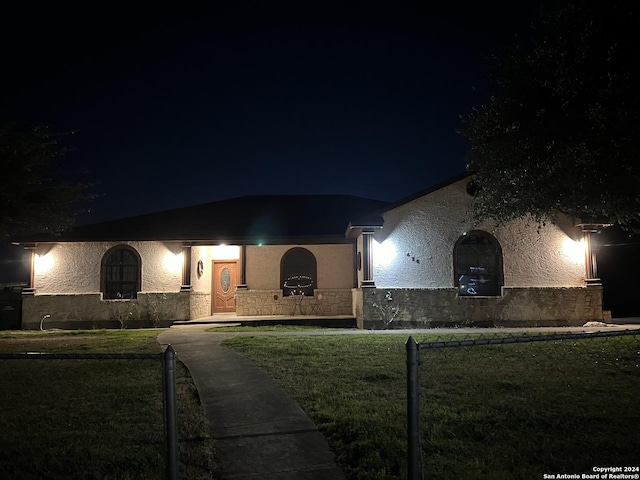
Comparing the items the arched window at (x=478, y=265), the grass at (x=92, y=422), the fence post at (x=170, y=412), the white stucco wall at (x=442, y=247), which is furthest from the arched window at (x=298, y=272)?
the fence post at (x=170, y=412)

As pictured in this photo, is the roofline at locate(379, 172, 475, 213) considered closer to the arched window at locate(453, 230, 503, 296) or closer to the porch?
the arched window at locate(453, 230, 503, 296)

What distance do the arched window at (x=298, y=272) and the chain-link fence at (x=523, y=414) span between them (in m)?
10.2

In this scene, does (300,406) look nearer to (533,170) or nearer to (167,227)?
(533,170)

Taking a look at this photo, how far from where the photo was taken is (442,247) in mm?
14797

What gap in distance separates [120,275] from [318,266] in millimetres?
6930

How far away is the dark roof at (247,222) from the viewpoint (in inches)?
661

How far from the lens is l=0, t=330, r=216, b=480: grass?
4121mm

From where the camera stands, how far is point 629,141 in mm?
8695

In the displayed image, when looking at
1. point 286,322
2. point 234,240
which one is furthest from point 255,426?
point 234,240

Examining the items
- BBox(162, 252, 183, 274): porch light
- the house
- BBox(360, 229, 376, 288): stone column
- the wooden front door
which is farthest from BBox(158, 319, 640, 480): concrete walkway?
the wooden front door

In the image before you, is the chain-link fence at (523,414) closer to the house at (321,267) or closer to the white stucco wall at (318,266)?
the house at (321,267)

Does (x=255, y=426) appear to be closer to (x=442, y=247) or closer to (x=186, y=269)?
(x=442, y=247)

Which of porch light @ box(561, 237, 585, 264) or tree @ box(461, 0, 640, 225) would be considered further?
porch light @ box(561, 237, 585, 264)

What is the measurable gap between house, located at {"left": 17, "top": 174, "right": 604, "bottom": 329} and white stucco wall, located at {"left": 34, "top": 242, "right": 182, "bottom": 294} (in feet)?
0.11
